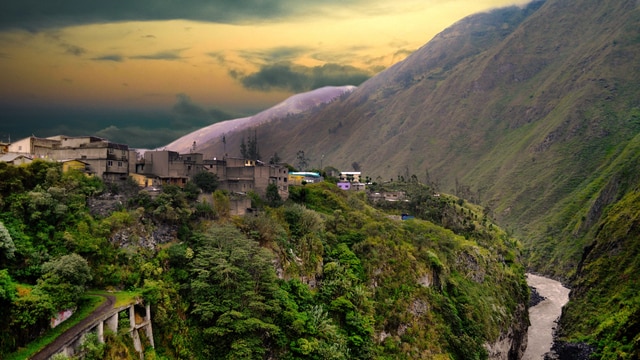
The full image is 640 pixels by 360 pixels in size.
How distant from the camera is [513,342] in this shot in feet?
249

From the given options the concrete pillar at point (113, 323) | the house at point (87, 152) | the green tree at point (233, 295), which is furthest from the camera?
the house at point (87, 152)

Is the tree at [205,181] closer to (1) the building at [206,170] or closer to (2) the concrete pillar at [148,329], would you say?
(1) the building at [206,170]

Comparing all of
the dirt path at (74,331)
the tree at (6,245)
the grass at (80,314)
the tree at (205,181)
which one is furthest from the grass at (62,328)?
the tree at (205,181)

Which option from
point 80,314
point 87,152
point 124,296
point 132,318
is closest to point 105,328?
point 80,314

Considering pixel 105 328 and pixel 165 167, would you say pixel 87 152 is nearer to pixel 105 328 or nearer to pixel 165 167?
pixel 165 167

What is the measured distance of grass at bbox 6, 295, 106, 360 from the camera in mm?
Answer: 28158

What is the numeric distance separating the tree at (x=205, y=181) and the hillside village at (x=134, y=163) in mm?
2148

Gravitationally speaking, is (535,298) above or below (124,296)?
below

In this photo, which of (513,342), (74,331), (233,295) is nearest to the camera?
(74,331)

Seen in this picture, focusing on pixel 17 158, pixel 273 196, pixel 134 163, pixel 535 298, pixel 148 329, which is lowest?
pixel 535 298

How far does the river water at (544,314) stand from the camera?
84.7 m

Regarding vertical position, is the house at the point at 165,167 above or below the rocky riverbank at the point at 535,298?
above

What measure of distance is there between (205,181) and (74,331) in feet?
93.8

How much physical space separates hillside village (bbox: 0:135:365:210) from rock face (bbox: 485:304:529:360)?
34575mm
